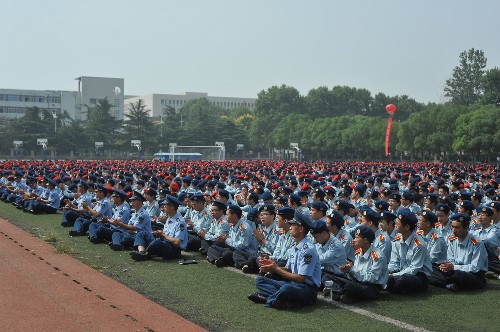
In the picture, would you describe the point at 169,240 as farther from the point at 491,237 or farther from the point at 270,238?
the point at 491,237

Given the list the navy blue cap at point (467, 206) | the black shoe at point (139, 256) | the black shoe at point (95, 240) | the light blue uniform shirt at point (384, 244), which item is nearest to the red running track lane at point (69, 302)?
the black shoe at point (139, 256)

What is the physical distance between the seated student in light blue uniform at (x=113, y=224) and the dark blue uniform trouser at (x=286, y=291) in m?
5.22

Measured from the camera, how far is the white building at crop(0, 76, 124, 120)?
91.0 m

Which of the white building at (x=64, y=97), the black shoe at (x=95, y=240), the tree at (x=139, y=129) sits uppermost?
the white building at (x=64, y=97)

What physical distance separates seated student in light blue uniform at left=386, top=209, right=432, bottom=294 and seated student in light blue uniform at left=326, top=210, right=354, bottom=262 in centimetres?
71

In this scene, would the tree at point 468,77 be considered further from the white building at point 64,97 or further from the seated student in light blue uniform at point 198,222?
the seated student in light blue uniform at point 198,222

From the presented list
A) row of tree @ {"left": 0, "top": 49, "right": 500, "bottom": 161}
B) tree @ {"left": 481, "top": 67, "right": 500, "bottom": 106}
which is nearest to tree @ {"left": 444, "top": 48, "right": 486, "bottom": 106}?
row of tree @ {"left": 0, "top": 49, "right": 500, "bottom": 161}

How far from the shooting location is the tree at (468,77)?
8094 cm


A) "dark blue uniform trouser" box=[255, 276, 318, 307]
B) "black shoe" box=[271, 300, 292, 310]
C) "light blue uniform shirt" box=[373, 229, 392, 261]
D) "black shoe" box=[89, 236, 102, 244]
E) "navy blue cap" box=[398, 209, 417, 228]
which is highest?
"navy blue cap" box=[398, 209, 417, 228]

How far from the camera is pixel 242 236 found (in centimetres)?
1116

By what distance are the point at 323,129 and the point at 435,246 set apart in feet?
211

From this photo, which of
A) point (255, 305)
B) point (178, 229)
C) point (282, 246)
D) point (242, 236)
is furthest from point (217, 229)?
point (255, 305)

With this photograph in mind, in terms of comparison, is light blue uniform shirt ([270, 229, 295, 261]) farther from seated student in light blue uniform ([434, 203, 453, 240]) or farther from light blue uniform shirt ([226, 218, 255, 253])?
seated student in light blue uniform ([434, 203, 453, 240])

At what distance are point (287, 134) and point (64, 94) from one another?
106ft
